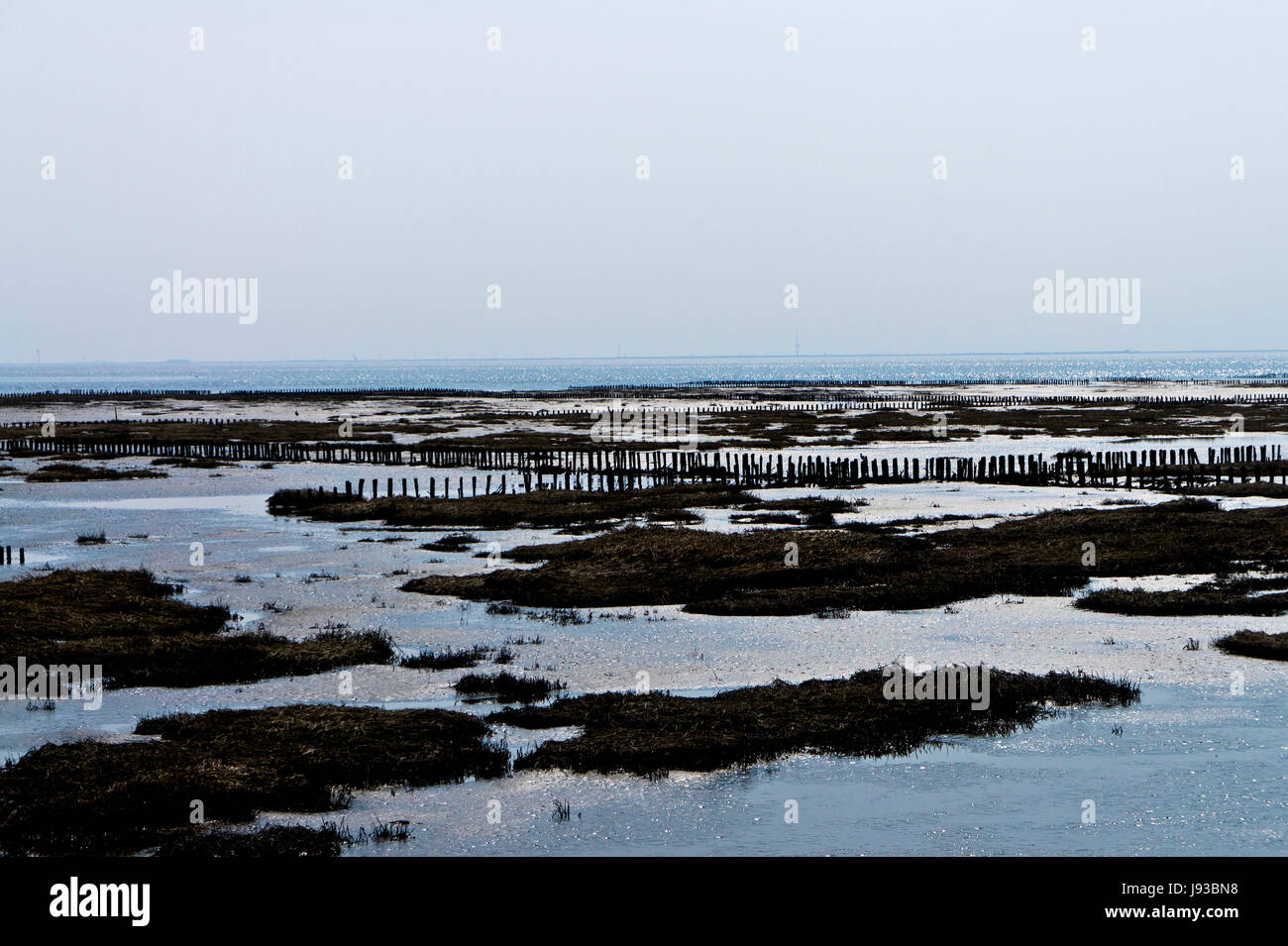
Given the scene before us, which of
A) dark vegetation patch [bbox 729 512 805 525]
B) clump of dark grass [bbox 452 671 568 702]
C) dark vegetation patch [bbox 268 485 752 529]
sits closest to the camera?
clump of dark grass [bbox 452 671 568 702]

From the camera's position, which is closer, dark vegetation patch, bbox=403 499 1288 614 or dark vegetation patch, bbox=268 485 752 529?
dark vegetation patch, bbox=403 499 1288 614

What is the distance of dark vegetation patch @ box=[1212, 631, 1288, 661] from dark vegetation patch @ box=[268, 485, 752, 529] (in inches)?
845

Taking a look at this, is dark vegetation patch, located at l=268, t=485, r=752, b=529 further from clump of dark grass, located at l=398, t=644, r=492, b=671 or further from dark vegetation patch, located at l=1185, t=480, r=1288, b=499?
clump of dark grass, located at l=398, t=644, r=492, b=671

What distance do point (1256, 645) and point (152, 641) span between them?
18.5 metres

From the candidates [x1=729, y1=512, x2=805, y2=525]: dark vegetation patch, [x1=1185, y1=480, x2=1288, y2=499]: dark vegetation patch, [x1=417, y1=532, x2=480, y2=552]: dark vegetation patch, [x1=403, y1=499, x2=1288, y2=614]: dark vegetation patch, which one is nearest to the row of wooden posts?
[x1=1185, y1=480, x2=1288, y2=499]: dark vegetation patch

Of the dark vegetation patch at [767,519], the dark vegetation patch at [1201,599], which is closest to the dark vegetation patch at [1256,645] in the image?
the dark vegetation patch at [1201,599]

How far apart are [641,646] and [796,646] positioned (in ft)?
8.86

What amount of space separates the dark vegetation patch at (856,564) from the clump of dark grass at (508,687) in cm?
673

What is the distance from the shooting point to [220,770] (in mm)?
14195

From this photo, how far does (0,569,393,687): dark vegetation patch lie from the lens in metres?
20.1

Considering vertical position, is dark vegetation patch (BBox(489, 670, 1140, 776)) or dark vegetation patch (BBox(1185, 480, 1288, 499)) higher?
dark vegetation patch (BBox(1185, 480, 1288, 499))

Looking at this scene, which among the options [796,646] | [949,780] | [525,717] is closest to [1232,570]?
[796,646]

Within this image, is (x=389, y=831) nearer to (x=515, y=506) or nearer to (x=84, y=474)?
(x=515, y=506)

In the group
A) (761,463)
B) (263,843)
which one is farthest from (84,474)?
(263,843)
